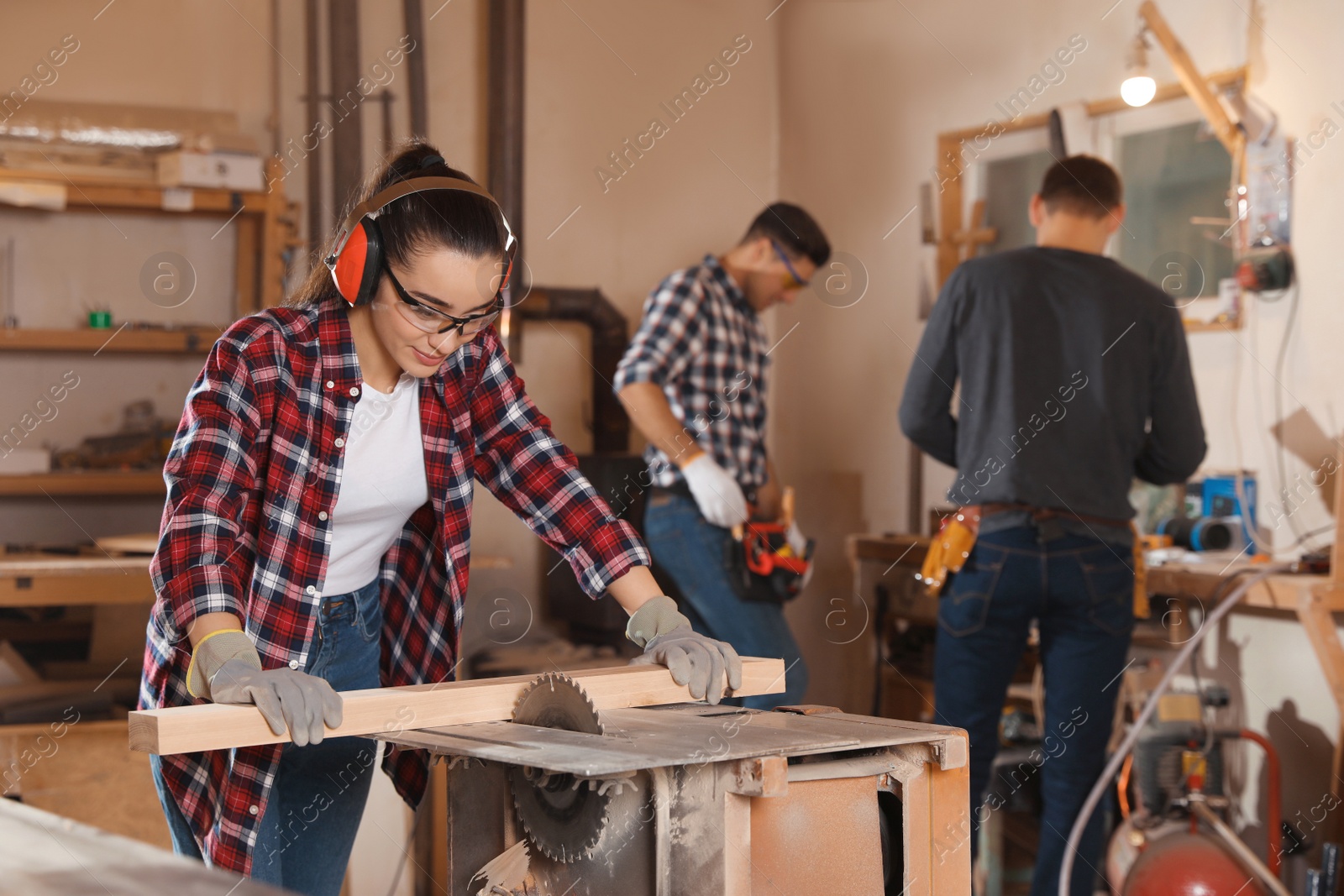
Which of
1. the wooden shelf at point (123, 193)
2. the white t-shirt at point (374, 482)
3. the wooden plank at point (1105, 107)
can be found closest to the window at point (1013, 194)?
the wooden plank at point (1105, 107)

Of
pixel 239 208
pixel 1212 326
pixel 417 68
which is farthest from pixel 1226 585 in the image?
pixel 417 68

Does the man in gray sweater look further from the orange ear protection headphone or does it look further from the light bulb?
the orange ear protection headphone

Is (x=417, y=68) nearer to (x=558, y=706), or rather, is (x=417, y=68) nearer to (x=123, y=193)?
(x=123, y=193)

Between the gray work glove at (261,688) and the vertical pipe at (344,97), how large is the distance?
3.05m

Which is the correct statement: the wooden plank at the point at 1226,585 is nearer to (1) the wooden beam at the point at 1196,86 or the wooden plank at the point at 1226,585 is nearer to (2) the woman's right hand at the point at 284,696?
(1) the wooden beam at the point at 1196,86

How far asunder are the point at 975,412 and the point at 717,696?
1.38 m

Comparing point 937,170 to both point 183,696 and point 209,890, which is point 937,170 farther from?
point 209,890

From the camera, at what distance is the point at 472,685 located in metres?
1.50

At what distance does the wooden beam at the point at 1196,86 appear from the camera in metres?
3.29

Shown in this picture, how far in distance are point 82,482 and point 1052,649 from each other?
2787 millimetres

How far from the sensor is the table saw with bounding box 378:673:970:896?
1232mm

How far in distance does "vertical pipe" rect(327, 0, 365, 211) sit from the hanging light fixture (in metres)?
2.42

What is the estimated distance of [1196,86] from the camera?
3334mm

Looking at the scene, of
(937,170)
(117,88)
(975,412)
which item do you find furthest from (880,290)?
(117,88)
